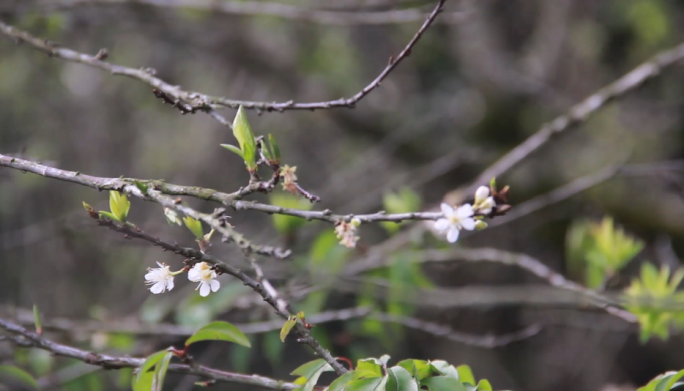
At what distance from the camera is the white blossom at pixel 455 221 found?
0.88 meters

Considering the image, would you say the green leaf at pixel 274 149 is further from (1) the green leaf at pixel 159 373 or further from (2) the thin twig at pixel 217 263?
(1) the green leaf at pixel 159 373

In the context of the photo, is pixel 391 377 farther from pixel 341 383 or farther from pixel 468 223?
pixel 468 223

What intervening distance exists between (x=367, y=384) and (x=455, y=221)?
0.29 metres

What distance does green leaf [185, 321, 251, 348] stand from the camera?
1037 mm

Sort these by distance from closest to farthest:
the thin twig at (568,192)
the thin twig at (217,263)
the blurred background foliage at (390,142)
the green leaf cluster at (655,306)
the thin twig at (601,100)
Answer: the thin twig at (217,263) → the green leaf cluster at (655,306) → the thin twig at (601,100) → the thin twig at (568,192) → the blurred background foliage at (390,142)

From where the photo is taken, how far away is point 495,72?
3.30 meters

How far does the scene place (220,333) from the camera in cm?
106

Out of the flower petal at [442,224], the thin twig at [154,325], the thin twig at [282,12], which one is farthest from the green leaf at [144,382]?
the thin twig at [282,12]

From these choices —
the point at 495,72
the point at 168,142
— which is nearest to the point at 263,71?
the point at 495,72

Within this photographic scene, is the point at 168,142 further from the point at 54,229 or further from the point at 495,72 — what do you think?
the point at 495,72

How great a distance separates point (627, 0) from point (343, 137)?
207cm

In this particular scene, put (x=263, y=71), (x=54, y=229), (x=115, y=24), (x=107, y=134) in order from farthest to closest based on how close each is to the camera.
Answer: (x=107, y=134) → (x=263, y=71) → (x=115, y=24) → (x=54, y=229)

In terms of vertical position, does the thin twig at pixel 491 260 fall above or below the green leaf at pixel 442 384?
above

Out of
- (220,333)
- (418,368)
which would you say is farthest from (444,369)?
(220,333)
